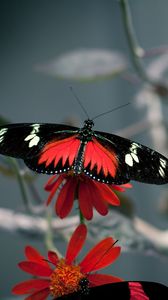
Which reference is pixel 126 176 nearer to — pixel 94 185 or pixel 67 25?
pixel 94 185

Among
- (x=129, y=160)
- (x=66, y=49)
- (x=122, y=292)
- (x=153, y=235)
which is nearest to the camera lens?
(x=122, y=292)

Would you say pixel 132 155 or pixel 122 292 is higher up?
pixel 132 155

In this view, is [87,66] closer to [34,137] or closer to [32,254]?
[34,137]

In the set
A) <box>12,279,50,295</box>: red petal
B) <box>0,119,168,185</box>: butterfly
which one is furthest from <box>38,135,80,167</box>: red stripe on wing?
<box>12,279,50,295</box>: red petal

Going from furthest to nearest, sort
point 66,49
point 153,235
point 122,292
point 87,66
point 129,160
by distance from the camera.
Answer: point 66,49, point 87,66, point 153,235, point 129,160, point 122,292

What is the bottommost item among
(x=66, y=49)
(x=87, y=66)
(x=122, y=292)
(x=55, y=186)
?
(x=122, y=292)

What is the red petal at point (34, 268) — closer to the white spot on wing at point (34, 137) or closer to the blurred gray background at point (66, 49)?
the white spot on wing at point (34, 137)

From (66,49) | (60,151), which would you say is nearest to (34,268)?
(60,151)
